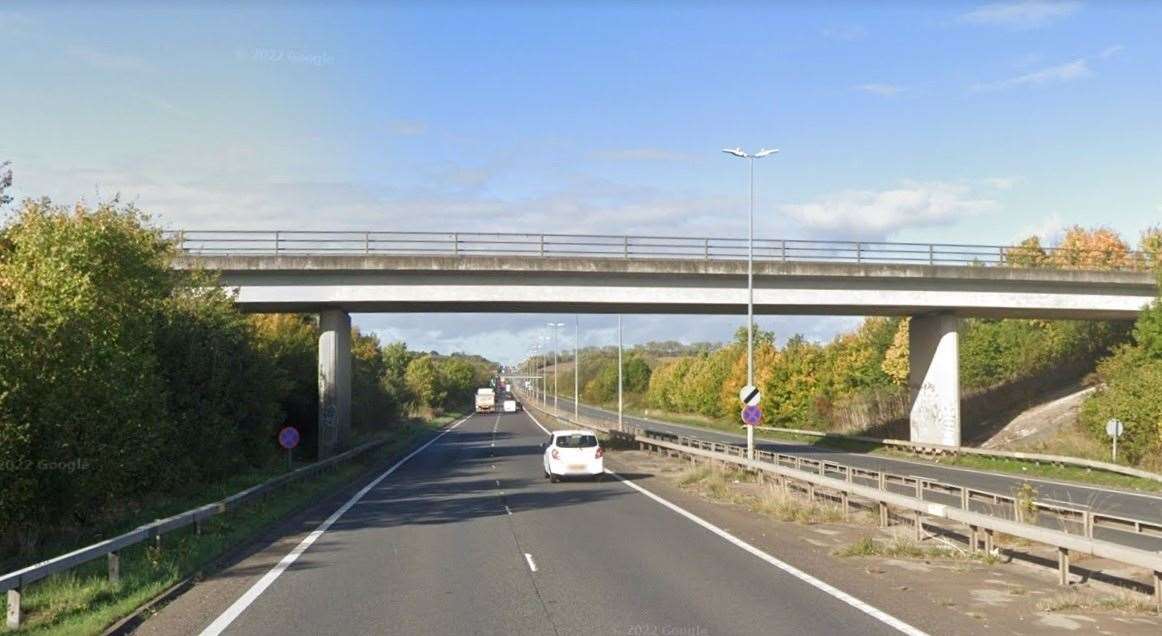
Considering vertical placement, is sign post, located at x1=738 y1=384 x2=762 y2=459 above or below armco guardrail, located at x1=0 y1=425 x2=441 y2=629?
above

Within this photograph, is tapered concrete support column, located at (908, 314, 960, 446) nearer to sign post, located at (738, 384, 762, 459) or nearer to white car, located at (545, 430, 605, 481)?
sign post, located at (738, 384, 762, 459)

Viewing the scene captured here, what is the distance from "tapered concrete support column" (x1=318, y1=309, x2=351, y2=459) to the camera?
37.4 m

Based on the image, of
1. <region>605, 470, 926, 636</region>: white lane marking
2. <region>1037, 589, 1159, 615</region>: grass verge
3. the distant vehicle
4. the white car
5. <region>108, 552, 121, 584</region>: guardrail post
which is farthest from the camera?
the distant vehicle

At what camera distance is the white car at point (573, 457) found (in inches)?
1150

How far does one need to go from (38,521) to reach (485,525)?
7518 mm

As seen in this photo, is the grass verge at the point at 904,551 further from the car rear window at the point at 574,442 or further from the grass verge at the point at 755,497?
the car rear window at the point at 574,442

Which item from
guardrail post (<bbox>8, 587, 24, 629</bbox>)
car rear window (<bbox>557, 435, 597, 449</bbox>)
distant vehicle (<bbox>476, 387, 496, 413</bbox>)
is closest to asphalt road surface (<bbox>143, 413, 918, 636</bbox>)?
guardrail post (<bbox>8, 587, 24, 629</bbox>)

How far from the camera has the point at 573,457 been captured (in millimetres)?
29234

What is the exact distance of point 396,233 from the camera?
37062mm

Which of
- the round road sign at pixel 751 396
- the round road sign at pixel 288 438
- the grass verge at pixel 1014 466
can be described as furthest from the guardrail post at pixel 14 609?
the grass verge at pixel 1014 466

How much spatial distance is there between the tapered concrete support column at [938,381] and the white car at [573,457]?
60.8ft

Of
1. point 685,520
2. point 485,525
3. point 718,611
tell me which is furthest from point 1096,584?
point 485,525

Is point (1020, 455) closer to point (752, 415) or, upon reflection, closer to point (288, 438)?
point (752, 415)

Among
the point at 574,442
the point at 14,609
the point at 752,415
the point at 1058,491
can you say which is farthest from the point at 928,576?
the point at 752,415
